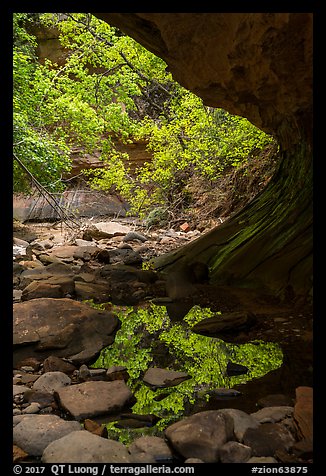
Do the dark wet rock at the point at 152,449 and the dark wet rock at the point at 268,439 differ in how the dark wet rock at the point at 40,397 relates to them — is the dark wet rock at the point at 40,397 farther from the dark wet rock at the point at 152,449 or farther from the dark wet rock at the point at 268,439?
the dark wet rock at the point at 268,439

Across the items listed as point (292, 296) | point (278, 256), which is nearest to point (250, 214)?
point (278, 256)

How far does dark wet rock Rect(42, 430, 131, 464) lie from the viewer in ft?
6.54

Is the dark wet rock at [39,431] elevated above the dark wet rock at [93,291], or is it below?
below

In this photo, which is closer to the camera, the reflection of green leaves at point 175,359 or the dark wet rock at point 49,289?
the reflection of green leaves at point 175,359

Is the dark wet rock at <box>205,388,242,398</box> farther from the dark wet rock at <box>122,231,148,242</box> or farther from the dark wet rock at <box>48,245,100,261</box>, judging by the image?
the dark wet rock at <box>122,231,148,242</box>

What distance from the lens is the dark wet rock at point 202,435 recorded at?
2.09 meters

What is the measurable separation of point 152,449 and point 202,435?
10.9 inches

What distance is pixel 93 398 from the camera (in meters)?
2.73

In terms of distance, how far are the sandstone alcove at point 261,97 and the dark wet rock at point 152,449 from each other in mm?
2879

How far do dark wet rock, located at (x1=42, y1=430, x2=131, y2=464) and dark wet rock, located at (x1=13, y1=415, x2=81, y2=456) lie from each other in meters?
0.10

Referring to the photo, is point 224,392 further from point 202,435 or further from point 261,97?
point 261,97

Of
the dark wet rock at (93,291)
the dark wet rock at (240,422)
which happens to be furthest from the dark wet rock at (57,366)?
the dark wet rock at (93,291)

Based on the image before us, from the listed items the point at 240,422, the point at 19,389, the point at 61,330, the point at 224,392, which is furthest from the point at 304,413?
the point at 61,330

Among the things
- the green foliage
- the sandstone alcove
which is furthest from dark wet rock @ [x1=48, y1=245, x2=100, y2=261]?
the sandstone alcove
